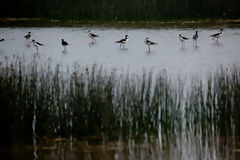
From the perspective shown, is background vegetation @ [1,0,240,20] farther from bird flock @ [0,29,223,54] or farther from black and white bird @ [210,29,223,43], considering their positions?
bird flock @ [0,29,223,54]

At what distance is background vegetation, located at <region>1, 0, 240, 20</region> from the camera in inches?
275

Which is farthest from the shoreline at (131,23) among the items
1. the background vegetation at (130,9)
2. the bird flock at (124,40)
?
the bird flock at (124,40)

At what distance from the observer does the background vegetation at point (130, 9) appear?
6992 mm

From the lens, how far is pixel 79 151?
177 inches

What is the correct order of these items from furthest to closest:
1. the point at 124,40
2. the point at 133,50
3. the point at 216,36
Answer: the point at 133,50 < the point at 124,40 < the point at 216,36

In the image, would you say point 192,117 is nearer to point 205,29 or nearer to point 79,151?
point 79,151

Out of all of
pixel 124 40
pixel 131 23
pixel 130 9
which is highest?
pixel 130 9

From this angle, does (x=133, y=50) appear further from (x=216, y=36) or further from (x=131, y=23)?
(x=216, y=36)

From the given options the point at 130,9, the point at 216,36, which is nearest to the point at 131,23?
the point at 130,9

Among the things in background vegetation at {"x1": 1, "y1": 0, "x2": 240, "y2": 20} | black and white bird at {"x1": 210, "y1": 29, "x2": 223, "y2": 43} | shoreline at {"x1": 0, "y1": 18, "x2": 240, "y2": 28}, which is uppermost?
background vegetation at {"x1": 1, "y1": 0, "x2": 240, "y2": 20}

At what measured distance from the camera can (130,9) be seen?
749 centimetres

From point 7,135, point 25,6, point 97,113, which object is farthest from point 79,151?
point 25,6

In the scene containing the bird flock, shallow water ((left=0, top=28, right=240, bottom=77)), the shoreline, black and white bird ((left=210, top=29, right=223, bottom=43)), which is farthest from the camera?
the shoreline

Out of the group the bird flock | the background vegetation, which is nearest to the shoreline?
the background vegetation
